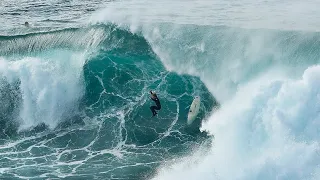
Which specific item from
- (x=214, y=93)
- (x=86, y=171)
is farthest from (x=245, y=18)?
(x=86, y=171)

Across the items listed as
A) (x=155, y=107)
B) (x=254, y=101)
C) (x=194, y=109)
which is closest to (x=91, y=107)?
(x=155, y=107)

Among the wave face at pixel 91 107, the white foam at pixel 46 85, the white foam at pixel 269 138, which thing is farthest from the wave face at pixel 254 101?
the white foam at pixel 46 85

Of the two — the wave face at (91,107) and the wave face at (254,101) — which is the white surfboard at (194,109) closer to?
the wave face at (91,107)

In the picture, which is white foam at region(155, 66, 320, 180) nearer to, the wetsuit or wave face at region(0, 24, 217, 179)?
wave face at region(0, 24, 217, 179)

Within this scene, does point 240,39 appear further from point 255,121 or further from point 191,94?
point 255,121

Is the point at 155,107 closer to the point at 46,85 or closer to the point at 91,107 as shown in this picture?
the point at 91,107

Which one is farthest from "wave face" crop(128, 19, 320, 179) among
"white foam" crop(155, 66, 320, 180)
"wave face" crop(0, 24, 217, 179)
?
"wave face" crop(0, 24, 217, 179)
